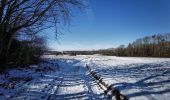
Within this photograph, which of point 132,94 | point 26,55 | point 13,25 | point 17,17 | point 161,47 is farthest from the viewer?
point 161,47

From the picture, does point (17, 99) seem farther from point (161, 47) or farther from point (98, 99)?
point (161, 47)

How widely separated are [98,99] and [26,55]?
2150 centimetres

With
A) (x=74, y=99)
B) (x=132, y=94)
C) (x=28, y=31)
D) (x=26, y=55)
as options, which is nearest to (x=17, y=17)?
(x=28, y=31)

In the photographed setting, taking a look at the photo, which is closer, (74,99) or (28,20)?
(74,99)

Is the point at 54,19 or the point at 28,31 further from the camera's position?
the point at 28,31

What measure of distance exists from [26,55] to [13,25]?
16473mm

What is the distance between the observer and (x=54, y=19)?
13.2 m

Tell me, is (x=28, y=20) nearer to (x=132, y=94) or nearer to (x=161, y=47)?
(x=132, y=94)

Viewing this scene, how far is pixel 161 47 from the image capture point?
99.1m

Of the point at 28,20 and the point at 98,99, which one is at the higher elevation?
the point at 28,20

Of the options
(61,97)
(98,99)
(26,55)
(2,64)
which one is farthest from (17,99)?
(26,55)

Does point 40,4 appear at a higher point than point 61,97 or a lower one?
higher

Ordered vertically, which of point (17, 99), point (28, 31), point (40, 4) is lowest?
point (17, 99)

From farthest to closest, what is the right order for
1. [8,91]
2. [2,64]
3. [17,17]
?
1. [2,64]
2. [17,17]
3. [8,91]
